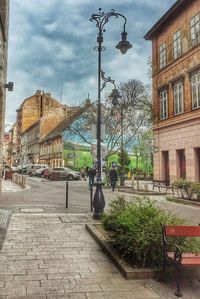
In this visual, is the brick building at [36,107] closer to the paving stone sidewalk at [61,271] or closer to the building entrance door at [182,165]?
the building entrance door at [182,165]

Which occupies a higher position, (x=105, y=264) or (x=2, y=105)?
(x=2, y=105)

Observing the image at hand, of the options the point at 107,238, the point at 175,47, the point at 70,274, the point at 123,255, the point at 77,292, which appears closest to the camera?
the point at 77,292

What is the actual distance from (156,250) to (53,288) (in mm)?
1823

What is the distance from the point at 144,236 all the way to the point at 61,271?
1500 mm

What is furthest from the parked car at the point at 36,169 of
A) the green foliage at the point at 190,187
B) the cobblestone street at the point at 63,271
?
the cobblestone street at the point at 63,271

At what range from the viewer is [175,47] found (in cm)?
2709

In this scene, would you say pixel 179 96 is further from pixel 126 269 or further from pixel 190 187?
pixel 126 269

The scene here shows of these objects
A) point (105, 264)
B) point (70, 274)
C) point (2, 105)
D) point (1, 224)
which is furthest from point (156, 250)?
point (2, 105)

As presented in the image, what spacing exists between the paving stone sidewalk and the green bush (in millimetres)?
422

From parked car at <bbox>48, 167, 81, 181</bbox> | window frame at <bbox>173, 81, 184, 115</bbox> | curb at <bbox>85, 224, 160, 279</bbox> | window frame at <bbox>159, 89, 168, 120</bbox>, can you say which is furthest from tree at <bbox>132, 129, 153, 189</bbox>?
curb at <bbox>85, 224, 160, 279</bbox>

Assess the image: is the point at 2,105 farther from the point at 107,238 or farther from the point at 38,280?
the point at 38,280

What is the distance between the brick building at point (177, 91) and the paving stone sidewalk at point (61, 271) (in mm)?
16982

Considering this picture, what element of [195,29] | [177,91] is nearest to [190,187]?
[177,91]

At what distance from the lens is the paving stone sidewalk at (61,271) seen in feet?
16.0
